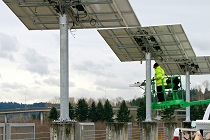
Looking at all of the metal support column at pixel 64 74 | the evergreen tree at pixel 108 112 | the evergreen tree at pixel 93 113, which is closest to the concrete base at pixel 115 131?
the metal support column at pixel 64 74

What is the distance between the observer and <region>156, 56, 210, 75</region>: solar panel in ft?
110

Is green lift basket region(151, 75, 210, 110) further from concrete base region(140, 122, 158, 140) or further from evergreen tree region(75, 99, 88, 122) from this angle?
evergreen tree region(75, 99, 88, 122)

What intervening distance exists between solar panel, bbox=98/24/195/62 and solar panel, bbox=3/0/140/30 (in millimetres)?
4459

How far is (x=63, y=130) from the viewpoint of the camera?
17.3 metres

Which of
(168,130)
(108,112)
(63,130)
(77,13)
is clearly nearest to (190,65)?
(168,130)

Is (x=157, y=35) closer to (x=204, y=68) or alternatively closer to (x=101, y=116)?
(x=204, y=68)

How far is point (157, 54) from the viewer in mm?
28906

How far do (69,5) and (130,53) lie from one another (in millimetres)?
11882

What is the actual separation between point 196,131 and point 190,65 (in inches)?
937

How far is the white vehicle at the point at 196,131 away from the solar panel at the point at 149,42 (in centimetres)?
1195

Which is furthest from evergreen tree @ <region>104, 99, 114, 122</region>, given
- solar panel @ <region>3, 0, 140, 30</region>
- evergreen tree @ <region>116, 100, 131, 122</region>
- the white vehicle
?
the white vehicle

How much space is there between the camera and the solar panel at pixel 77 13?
18781 millimetres

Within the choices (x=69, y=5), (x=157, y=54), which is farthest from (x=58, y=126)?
(x=157, y=54)

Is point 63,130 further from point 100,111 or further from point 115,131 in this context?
point 100,111
